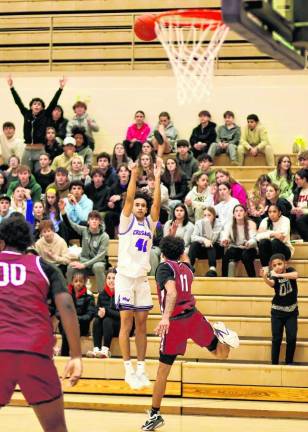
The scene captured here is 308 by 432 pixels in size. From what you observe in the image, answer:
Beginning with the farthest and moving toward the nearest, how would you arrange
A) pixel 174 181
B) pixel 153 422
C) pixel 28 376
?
1. pixel 174 181
2. pixel 153 422
3. pixel 28 376

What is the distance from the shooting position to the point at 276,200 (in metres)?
12.3

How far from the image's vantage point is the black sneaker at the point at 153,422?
9.21m

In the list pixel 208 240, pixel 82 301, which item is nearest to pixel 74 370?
pixel 82 301

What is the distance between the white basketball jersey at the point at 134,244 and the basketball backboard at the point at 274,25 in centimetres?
280

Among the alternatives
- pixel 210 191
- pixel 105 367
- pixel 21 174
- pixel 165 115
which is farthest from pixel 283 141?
pixel 105 367

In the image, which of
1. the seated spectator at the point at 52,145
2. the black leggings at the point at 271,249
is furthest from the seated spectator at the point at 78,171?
the black leggings at the point at 271,249

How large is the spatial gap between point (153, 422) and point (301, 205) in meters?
4.27

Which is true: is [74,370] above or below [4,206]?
below

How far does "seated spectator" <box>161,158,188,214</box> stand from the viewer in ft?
43.8

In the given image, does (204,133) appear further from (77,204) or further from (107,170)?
(77,204)

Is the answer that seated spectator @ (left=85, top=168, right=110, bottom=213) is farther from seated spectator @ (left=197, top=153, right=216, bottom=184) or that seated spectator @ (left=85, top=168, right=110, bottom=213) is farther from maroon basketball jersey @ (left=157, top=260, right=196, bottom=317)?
maroon basketball jersey @ (left=157, top=260, right=196, bottom=317)

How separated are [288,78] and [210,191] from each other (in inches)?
158

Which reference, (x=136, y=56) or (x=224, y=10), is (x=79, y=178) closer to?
(x=136, y=56)

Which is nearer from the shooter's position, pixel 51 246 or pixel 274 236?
pixel 274 236
